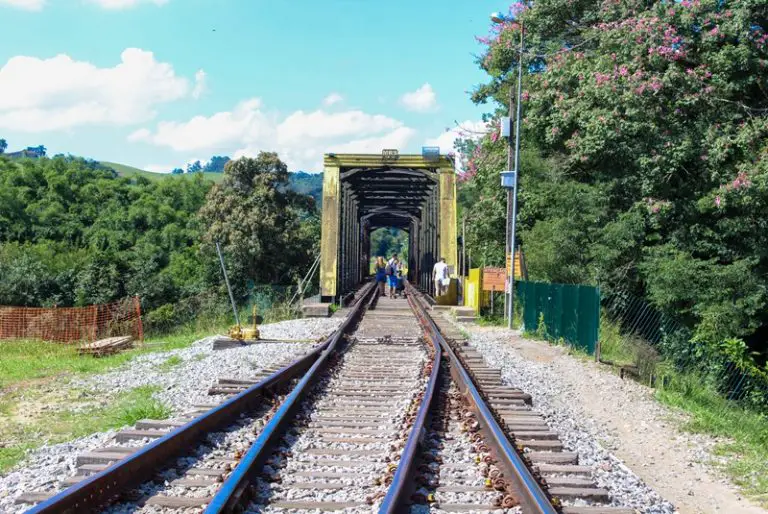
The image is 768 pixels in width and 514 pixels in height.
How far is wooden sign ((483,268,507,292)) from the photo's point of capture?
18.8 meters

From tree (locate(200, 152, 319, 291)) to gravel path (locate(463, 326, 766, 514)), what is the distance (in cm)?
2815

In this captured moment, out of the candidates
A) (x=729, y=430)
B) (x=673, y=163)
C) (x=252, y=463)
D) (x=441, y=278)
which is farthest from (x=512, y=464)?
(x=441, y=278)

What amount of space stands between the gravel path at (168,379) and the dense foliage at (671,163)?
304 inches

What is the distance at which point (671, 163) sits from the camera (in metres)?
17.2

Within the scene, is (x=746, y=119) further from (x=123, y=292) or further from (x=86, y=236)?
(x=86, y=236)

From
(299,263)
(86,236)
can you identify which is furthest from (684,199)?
(86,236)

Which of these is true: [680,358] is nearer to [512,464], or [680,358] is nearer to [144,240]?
[512,464]

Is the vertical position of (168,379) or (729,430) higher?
(168,379)

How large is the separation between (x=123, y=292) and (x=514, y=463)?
35.6 meters

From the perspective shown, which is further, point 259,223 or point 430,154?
point 259,223

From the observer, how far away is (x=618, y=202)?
63.5 feet

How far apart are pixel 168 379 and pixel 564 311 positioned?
8.20m

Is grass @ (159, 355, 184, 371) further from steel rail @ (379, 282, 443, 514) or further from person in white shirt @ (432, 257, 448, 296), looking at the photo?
person in white shirt @ (432, 257, 448, 296)

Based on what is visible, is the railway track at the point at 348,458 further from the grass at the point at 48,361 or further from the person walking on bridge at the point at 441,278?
the person walking on bridge at the point at 441,278
